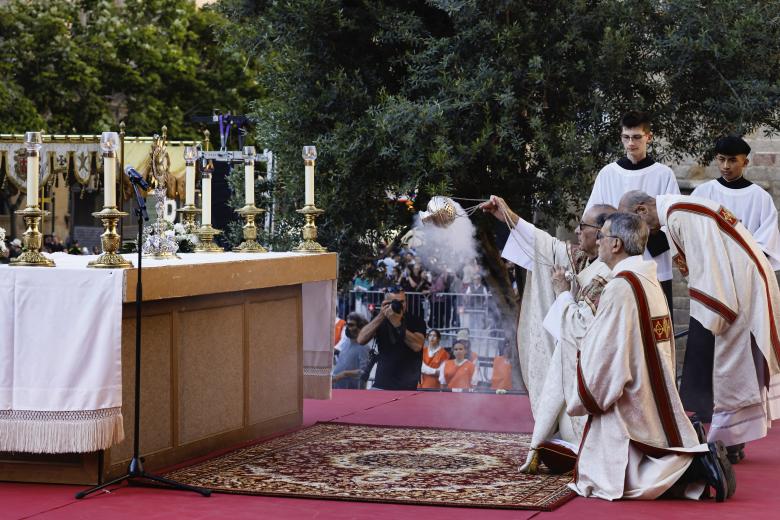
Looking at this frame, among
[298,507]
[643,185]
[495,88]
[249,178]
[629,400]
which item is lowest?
[298,507]

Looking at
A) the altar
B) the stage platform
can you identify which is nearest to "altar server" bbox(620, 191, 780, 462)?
the stage platform

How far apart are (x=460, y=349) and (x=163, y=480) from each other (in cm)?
559

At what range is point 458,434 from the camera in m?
8.52

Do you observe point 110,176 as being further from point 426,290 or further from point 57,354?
point 426,290

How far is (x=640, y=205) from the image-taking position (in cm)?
769

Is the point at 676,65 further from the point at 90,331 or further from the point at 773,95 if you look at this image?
the point at 90,331

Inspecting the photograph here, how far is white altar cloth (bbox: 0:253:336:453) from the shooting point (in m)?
6.42

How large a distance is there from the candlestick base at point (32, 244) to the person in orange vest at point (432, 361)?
556 cm

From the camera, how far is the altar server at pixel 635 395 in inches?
253

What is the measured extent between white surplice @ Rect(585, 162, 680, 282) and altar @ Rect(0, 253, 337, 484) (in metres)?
1.92

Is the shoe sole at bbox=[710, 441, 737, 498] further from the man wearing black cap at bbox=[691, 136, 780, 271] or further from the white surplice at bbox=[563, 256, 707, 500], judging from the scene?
the man wearing black cap at bbox=[691, 136, 780, 271]

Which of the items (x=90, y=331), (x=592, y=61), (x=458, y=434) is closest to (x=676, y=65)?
(x=592, y=61)

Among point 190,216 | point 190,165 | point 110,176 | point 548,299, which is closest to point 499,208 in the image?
point 548,299

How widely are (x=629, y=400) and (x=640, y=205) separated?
1.61 metres
